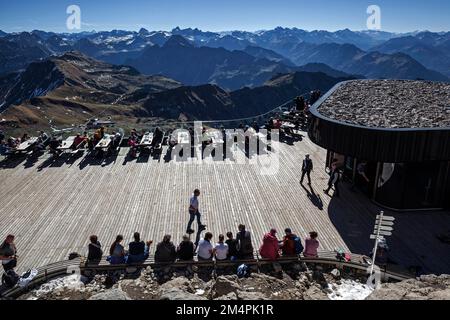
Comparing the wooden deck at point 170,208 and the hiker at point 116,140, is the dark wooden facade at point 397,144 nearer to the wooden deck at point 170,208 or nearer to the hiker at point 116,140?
the wooden deck at point 170,208

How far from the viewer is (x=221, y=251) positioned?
980 centimetres

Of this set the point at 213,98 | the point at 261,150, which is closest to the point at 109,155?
the point at 261,150

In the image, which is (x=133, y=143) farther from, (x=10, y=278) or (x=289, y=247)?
(x=289, y=247)

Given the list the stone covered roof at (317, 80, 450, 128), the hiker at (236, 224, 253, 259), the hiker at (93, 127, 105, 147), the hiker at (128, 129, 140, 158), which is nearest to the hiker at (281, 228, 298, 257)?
the hiker at (236, 224, 253, 259)

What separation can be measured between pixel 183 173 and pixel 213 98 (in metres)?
180

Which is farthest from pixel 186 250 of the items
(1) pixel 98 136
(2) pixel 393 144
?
(1) pixel 98 136

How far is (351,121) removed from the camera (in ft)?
42.7

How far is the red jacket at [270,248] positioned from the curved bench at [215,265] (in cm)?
13

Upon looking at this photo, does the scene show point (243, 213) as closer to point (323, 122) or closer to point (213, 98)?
point (323, 122)

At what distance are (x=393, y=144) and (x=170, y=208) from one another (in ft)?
24.9

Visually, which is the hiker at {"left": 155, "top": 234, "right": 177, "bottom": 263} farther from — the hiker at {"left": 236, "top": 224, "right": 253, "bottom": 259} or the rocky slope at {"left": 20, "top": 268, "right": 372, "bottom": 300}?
the hiker at {"left": 236, "top": 224, "right": 253, "bottom": 259}

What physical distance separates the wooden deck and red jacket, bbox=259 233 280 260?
4.52 ft

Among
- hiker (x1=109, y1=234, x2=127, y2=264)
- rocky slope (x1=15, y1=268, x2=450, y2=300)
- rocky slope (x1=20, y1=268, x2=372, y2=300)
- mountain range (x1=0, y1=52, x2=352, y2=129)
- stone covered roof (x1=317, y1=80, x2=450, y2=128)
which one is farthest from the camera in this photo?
mountain range (x1=0, y1=52, x2=352, y2=129)

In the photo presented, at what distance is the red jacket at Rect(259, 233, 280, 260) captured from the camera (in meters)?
9.81
